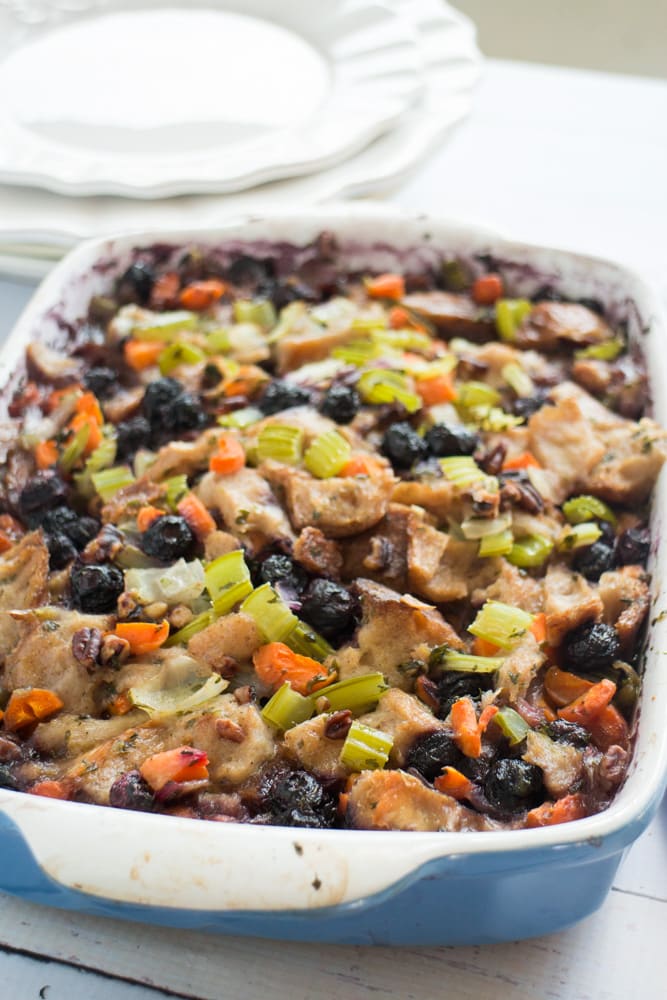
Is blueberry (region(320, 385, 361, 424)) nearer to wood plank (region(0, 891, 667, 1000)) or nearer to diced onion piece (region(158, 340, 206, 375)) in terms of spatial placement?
diced onion piece (region(158, 340, 206, 375))

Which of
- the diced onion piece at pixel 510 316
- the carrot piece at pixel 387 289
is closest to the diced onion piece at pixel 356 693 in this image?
the diced onion piece at pixel 510 316

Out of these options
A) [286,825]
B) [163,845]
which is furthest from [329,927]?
[163,845]

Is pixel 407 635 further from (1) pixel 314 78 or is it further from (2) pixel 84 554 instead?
(1) pixel 314 78

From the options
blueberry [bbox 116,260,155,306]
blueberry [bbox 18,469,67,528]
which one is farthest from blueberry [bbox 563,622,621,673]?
blueberry [bbox 116,260,155,306]

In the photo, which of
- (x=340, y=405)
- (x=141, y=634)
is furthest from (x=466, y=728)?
(x=340, y=405)

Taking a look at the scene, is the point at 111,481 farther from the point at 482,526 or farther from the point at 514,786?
the point at 514,786
